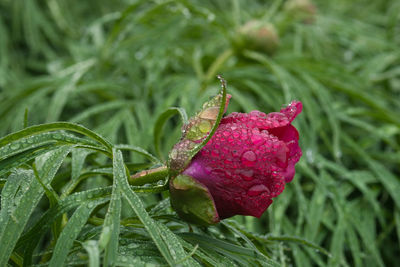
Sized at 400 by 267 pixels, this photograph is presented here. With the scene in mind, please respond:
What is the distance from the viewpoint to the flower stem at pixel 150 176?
37cm

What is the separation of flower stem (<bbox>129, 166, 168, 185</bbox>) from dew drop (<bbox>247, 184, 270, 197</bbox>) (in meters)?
0.07

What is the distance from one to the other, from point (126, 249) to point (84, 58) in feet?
2.21

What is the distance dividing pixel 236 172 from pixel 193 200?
0.04 meters

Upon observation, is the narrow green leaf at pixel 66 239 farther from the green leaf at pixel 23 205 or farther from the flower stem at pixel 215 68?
the flower stem at pixel 215 68

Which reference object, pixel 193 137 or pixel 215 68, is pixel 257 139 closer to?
pixel 193 137

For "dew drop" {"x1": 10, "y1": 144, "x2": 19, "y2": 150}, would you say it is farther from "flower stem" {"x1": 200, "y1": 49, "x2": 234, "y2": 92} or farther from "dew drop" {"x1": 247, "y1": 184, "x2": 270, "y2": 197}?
"flower stem" {"x1": 200, "y1": 49, "x2": 234, "y2": 92}

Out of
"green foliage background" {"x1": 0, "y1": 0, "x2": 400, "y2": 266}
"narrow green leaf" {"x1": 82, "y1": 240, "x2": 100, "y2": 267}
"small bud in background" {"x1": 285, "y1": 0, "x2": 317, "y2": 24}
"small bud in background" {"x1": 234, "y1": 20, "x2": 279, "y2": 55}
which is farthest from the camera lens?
"small bud in background" {"x1": 285, "y1": 0, "x2": 317, "y2": 24}

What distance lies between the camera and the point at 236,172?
1.14 ft

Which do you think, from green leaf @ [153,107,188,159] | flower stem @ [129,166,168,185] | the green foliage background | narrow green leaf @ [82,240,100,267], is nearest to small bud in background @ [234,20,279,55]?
the green foliage background

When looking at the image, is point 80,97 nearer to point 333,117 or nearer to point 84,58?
point 84,58

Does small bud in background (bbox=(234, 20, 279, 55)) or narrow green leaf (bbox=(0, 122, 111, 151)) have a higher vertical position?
small bud in background (bbox=(234, 20, 279, 55))

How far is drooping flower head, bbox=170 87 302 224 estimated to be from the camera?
0.35m

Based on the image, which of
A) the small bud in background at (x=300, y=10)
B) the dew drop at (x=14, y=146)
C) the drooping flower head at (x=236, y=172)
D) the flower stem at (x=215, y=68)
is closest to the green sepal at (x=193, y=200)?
the drooping flower head at (x=236, y=172)

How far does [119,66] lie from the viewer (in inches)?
37.1
